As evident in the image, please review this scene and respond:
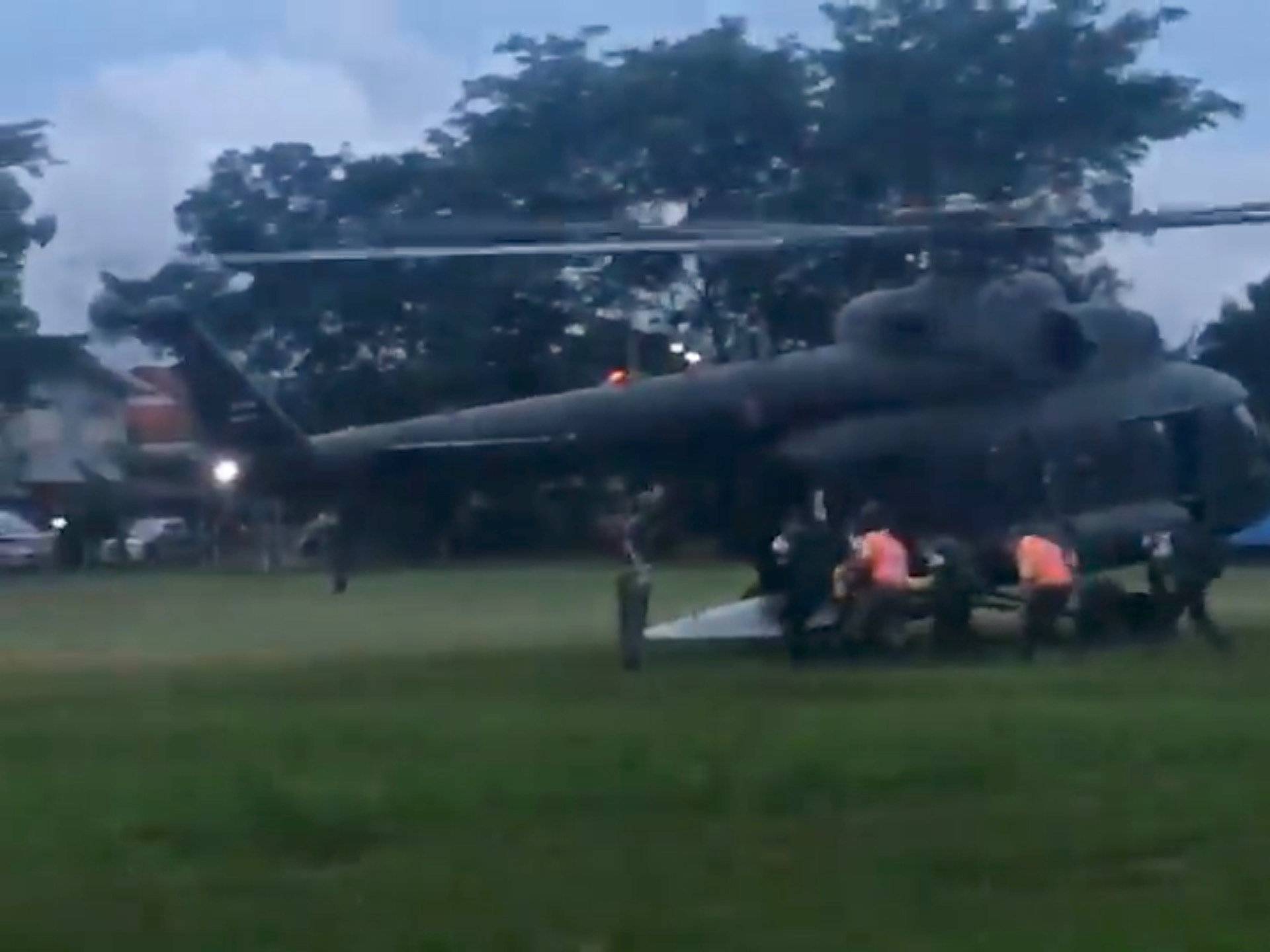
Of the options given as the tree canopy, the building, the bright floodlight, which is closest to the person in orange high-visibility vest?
the bright floodlight

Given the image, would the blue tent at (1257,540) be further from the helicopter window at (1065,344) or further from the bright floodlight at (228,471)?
the helicopter window at (1065,344)

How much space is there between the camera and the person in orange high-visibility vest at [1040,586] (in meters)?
22.4

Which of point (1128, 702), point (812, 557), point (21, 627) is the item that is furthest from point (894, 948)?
point (21, 627)

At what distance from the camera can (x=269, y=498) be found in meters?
27.6

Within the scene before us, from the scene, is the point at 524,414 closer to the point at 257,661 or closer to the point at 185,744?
the point at 257,661

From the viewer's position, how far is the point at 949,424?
24953 millimetres

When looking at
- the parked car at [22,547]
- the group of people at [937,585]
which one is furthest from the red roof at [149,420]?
the group of people at [937,585]

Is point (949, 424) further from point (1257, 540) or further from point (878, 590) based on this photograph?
point (1257, 540)

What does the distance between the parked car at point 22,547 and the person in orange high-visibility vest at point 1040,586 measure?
40.2m

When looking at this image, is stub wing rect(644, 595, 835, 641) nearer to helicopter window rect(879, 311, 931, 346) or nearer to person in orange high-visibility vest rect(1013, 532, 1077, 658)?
person in orange high-visibility vest rect(1013, 532, 1077, 658)

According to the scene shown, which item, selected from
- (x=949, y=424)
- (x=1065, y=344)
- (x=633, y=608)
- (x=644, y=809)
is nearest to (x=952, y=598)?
(x=949, y=424)

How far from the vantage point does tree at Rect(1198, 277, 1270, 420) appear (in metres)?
55.5

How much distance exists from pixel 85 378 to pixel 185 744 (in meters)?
50.0

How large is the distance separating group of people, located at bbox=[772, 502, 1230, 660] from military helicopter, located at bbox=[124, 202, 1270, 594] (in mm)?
786
